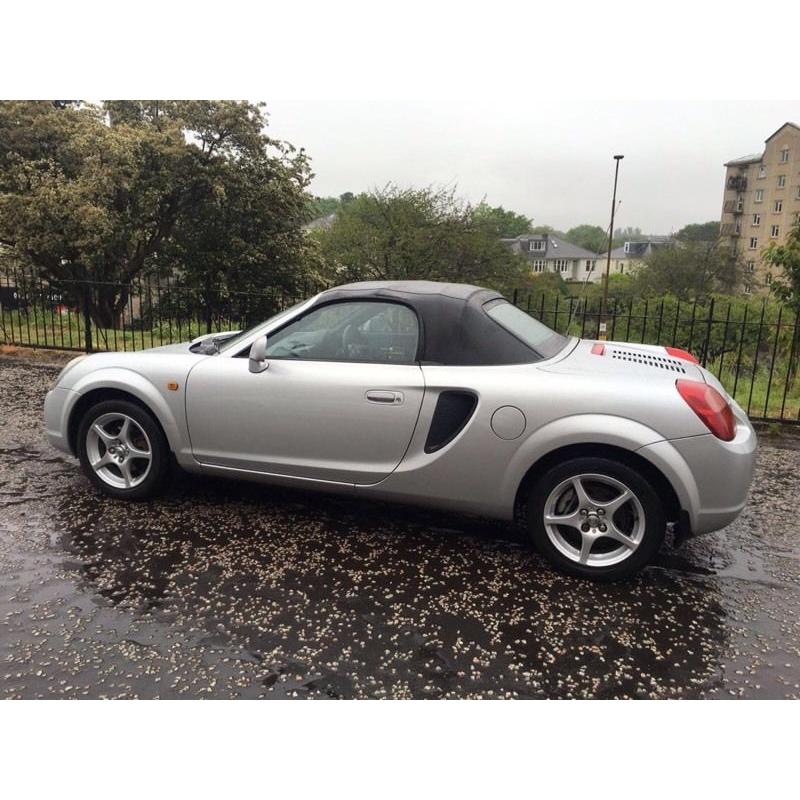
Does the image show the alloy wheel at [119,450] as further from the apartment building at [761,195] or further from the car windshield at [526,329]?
the apartment building at [761,195]

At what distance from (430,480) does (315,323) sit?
4.07 ft

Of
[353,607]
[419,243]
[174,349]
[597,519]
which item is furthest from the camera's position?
[419,243]

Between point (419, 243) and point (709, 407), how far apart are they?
23.2 meters

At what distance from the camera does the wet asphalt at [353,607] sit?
2646 mm

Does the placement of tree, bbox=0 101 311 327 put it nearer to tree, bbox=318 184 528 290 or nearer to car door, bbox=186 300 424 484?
tree, bbox=318 184 528 290

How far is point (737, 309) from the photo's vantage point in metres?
38.5

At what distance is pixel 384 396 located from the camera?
12.0 ft

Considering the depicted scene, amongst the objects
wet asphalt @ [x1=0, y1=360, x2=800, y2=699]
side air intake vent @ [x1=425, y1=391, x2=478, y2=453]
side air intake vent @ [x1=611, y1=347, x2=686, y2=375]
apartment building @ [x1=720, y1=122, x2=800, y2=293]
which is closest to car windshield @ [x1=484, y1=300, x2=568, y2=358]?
side air intake vent @ [x1=611, y1=347, x2=686, y2=375]

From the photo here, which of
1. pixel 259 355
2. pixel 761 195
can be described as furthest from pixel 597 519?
pixel 761 195

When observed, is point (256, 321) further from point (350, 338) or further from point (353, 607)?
point (353, 607)

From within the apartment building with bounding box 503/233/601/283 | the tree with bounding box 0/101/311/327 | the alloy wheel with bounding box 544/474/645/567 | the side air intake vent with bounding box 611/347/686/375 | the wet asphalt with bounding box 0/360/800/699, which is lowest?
the wet asphalt with bounding box 0/360/800/699

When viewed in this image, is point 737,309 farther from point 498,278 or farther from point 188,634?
point 188,634

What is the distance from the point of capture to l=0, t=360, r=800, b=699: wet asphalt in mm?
2646

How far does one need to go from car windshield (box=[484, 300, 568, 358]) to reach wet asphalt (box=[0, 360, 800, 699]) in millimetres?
1236
